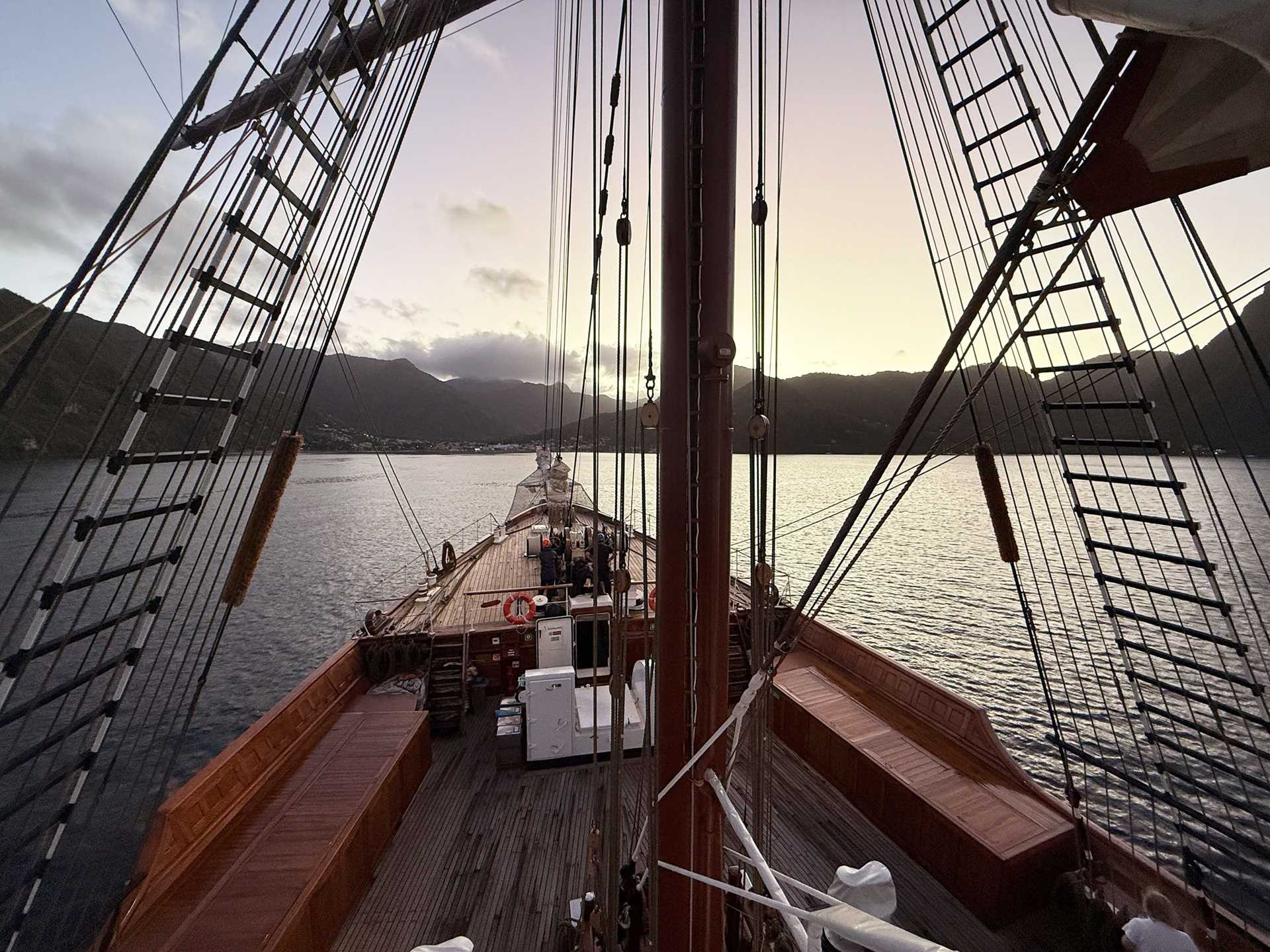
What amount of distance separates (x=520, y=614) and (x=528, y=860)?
16.3 feet

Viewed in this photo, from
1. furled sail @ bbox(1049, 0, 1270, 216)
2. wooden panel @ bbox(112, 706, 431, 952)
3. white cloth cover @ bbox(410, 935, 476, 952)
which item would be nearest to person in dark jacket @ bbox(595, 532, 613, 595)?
wooden panel @ bbox(112, 706, 431, 952)

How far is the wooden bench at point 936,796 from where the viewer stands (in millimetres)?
6258

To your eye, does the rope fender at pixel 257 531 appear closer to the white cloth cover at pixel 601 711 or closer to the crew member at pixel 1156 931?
the white cloth cover at pixel 601 711

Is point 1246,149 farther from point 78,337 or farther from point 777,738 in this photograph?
point 78,337

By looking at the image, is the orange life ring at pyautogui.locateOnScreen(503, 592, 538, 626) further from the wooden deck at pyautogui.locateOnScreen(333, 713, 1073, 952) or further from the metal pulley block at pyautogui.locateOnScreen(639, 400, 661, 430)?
the metal pulley block at pyautogui.locateOnScreen(639, 400, 661, 430)

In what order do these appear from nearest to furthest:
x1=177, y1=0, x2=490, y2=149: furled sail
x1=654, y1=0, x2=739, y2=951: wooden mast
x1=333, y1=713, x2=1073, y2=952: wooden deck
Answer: x1=654, y1=0, x2=739, y2=951: wooden mast < x1=177, y1=0, x2=490, y2=149: furled sail < x1=333, y1=713, x2=1073, y2=952: wooden deck

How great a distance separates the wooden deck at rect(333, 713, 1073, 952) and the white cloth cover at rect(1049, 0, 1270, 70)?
227 inches

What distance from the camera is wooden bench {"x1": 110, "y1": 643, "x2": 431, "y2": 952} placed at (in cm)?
510

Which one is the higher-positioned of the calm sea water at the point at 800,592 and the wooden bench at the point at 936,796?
the calm sea water at the point at 800,592

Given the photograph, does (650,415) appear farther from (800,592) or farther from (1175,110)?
(800,592)

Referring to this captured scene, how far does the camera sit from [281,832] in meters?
6.22

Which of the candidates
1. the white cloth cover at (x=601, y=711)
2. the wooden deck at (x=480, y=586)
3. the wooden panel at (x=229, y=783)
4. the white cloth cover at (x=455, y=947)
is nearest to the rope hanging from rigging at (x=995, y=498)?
the wooden deck at (x=480, y=586)

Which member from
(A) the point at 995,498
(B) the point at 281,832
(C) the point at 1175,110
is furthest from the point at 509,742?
(C) the point at 1175,110

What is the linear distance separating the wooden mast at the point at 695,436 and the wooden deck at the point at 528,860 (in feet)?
4.33
